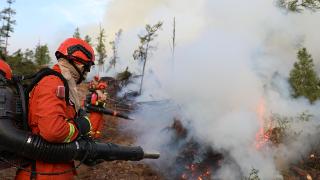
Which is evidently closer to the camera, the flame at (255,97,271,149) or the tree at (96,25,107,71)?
the flame at (255,97,271,149)

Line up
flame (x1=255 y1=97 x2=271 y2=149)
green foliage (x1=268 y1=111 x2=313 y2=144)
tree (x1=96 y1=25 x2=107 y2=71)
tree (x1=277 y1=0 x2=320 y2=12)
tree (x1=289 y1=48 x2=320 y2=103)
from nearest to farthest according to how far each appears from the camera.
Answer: flame (x1=255 y1=97 x2=271 y2=149)
green foliage (x1=268 y1=111 x2=313 y2=144)
tree (x1=289 y1=48 x2=320 y2=103)
tree (x1=277 y1=0 x2=320 y2=12)
tree (x1=96 y1=25 x2=107 y2=71)

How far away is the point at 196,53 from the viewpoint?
1300 centimetres

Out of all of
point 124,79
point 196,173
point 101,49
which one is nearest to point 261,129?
point 196,173

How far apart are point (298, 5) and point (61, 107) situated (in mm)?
17917

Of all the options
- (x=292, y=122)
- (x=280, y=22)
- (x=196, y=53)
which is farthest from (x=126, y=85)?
(x=292, y=122)

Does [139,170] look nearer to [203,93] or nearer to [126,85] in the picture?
[203,93]

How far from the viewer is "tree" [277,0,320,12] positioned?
1839cm

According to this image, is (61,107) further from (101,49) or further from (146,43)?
(101,49)

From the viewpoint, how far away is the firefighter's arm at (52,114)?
3111 mm

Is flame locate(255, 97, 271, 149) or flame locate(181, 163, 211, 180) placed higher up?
flame locate(255, 97, 271, 149)

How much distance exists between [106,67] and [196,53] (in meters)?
47.6

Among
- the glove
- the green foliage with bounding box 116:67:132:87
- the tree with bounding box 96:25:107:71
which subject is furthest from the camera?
the tree with bounding box 96:25:107:71

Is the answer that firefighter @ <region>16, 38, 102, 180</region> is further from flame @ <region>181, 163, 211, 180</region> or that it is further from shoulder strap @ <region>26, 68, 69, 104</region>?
flame @ <region>181, 163, 211, 180</region>

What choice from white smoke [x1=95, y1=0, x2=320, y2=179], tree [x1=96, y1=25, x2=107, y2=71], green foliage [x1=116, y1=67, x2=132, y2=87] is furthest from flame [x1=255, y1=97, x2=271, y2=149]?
tree [x1=96, y1=25, x2=107, y2=71]
